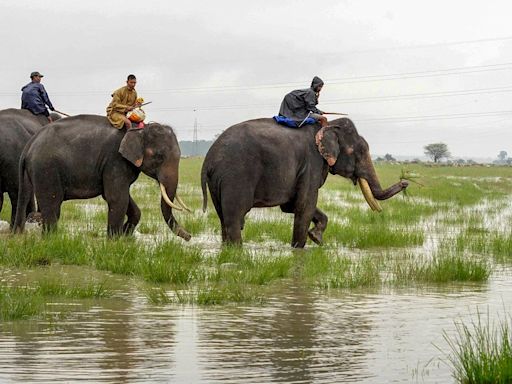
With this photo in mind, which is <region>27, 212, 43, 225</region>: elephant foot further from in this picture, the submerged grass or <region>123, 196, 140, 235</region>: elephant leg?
the submerged grass

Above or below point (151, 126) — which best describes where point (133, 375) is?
below

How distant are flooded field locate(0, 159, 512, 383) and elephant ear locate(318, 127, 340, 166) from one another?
136 centimetres

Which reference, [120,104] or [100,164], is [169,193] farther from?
[120,104]

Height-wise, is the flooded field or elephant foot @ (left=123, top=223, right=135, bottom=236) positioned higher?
elephant foot @ (left=123, top=223, right=135, bottom=236)

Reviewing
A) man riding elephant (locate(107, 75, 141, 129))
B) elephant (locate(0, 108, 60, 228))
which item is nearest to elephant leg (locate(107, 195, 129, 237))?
man riding elephant (locate(107, 75, 141, 129))

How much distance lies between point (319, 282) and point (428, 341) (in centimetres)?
326

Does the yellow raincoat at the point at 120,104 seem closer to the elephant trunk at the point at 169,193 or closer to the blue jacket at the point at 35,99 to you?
the elephant trunk at the point at 169,193

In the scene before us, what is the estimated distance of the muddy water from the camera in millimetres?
6672

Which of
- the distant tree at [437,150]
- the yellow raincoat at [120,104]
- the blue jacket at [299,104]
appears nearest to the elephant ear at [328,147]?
the blue jacket at [299,104]

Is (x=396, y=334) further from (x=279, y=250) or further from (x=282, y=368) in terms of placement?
(x=279, y=250)

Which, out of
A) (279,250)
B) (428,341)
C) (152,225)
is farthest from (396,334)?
(152,225)

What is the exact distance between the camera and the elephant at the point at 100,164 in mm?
14383

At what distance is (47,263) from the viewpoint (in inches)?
477

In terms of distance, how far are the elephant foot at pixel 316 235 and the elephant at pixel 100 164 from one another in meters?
2.18
